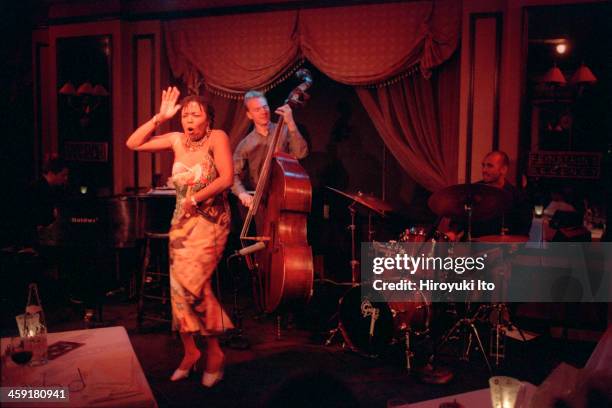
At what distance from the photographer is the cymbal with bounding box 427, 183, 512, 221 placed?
3.86m

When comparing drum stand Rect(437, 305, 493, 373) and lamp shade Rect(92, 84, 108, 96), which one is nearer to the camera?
drum stand Rect(437, 305, 493, 373)

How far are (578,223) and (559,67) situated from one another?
134 centimetres

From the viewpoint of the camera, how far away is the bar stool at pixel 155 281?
182 inches

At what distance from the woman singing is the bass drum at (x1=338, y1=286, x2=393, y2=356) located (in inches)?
41.2

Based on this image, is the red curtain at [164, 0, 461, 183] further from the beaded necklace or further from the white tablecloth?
the white tablecloth

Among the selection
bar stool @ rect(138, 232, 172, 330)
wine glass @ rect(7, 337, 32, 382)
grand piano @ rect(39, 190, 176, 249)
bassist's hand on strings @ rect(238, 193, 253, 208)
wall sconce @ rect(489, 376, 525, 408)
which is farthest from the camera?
grand piano @ rect(39, 190, 176, 249)

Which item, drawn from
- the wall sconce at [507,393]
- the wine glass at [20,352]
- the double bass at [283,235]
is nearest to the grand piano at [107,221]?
the double bass at [283,235]

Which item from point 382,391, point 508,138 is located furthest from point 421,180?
point 382,391

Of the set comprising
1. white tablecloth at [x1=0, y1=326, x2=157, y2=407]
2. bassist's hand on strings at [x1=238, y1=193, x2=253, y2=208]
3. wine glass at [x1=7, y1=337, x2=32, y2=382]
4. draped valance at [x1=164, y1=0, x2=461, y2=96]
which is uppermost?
draped valance at [x1=164, y1=0, x2=461, y2=96]

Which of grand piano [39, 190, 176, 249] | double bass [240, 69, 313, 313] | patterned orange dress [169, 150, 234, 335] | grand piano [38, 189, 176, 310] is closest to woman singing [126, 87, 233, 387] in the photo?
patterned orange dress [169, 150, 234, 335]

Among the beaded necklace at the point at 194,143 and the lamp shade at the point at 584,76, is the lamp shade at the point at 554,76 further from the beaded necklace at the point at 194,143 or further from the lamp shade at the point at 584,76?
the beaded necklace at the point at 194,143

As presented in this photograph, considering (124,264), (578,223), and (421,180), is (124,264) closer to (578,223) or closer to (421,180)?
(421,180)

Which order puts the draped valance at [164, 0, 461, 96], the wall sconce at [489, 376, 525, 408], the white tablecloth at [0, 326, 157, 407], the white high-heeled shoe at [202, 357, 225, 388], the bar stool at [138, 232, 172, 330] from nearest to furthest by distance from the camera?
the wall sconce at [489, 376, 525, 408], the white tablecloth at [0, 326, 157, 407], the white high-heeled shoe at [202, 357, 225, 388], the bar stool at [138, 232, 172, 330], the draped valance at [164, 0, 461, 96]

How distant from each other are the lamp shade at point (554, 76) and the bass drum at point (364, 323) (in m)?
2.49
